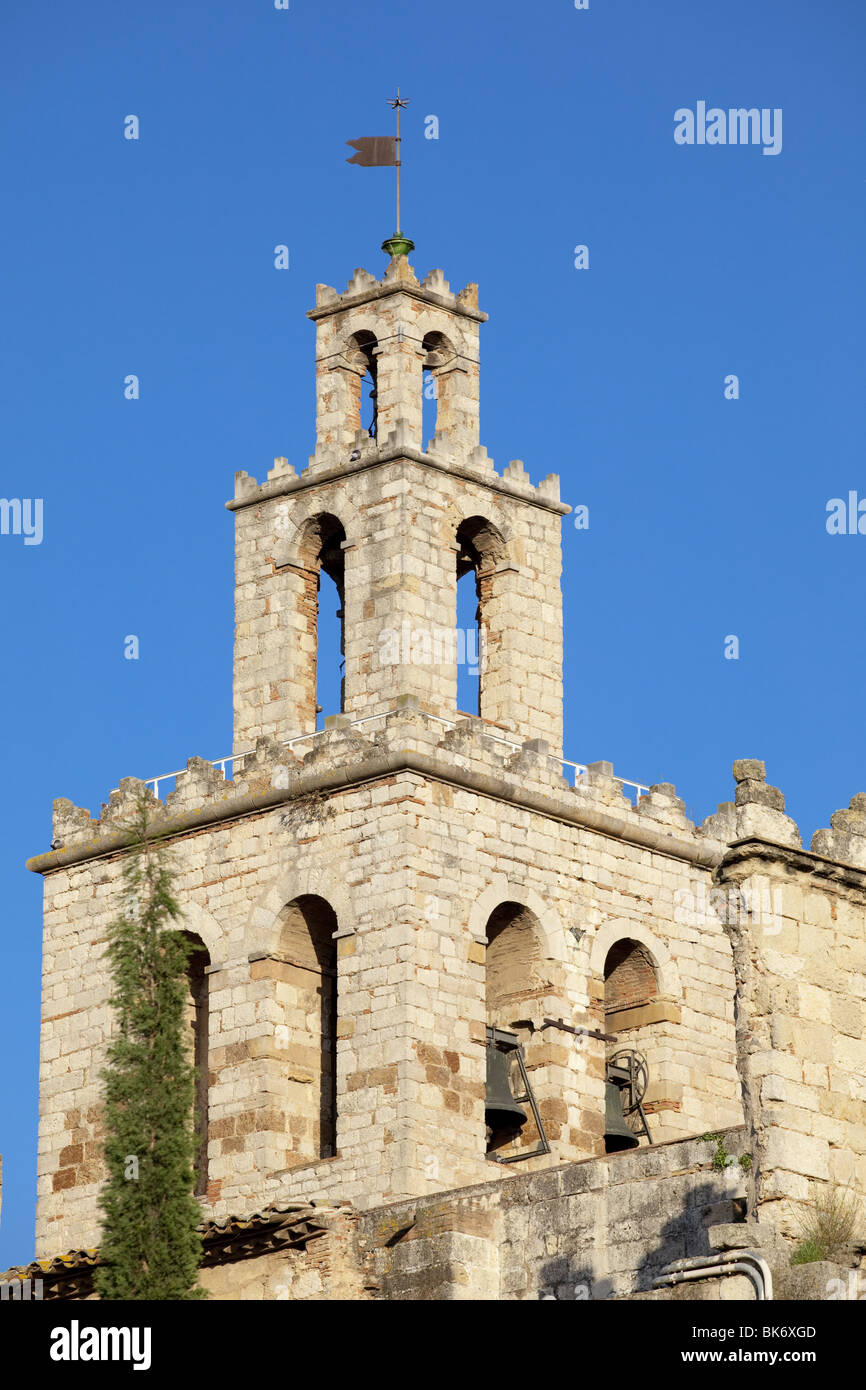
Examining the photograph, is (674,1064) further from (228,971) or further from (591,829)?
(228,971)

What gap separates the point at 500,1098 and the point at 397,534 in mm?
6816

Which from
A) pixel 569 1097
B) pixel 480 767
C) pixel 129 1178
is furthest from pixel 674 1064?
pixel 129 1178

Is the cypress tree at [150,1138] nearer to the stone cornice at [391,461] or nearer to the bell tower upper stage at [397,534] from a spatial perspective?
the bell tower upper stage at [397,534]

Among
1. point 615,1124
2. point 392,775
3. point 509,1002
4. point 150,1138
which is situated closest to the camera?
point 150,1138

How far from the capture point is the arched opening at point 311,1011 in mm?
35875

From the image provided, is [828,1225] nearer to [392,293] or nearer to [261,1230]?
[261,1230]

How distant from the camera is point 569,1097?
119 ft

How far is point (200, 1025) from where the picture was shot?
38.0m

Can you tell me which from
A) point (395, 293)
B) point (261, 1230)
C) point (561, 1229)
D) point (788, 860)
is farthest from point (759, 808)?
point (395, 293)

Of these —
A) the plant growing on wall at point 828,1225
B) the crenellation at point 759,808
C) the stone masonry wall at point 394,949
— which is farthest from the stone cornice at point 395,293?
the plant growing on wall at point 828,1225

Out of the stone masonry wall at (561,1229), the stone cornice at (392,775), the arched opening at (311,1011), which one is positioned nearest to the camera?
the stone masonry wall at (561,1229)

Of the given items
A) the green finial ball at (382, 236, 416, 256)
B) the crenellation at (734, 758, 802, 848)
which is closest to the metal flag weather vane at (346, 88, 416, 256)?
the green finial ball at (382, 236, 416, 256)

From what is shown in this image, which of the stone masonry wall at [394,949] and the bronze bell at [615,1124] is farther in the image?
the bronze bell at [615,1124]

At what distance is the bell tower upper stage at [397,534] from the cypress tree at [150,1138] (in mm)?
9798
